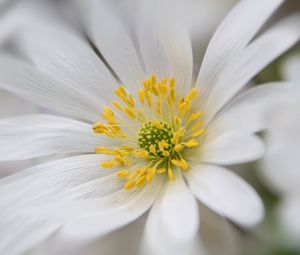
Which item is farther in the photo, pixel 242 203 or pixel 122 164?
pixel 122 164

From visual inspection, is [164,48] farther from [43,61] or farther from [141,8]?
[43,61]

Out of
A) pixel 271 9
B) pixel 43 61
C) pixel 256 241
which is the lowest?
pixel 256 241

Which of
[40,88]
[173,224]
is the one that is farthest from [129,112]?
[173,224]

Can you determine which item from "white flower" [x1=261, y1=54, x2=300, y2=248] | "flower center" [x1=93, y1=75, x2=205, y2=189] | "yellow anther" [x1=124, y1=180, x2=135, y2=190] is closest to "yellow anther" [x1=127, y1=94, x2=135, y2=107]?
"flower center" [x1=93, y1=75, x2=205, y2=189]

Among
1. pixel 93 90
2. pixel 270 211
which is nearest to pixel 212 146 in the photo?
pixel 270 211

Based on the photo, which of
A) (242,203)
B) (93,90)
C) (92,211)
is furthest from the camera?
(93,90)

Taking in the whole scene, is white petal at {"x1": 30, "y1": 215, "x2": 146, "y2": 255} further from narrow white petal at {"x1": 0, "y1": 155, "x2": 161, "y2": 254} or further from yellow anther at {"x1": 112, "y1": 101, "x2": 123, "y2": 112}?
yellow anther at {"x1": 112, "y1": 101, "x2": 123, "y2": 112}
